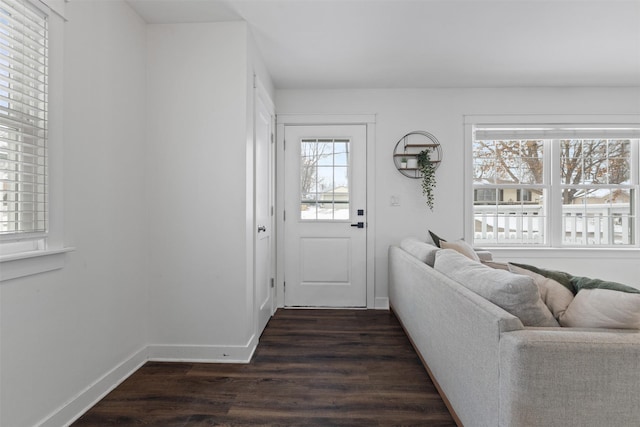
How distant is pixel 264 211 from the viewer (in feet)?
10.2

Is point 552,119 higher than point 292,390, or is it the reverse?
point 552,119

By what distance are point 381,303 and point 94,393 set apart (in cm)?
266

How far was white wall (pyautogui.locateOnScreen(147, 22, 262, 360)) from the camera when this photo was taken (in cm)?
240

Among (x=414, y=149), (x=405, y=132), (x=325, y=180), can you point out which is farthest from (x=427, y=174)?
(x=325, y=180)

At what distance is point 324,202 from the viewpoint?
3725 mm

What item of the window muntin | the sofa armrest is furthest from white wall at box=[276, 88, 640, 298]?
the sofa armrest

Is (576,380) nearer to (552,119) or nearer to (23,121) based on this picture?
(23,121)

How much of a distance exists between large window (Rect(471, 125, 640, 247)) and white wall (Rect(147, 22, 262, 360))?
265cm

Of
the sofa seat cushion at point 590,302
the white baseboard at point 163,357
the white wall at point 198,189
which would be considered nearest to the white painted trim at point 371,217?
the white baseboard at point 163,357

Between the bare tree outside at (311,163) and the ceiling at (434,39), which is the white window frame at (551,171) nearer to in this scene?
the ceiling at (434,39)

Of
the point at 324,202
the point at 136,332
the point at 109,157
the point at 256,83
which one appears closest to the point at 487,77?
the point at 324,202

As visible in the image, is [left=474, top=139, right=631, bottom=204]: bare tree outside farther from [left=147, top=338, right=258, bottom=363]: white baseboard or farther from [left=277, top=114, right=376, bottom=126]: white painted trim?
[left=147, top=338, right=258, bottom=363]: white baseboard

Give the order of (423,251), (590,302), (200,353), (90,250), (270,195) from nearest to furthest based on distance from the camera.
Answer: (590,302)
(90,250)
(200,353)
(423,251)
(270,195)

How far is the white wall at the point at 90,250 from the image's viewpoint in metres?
1.46
